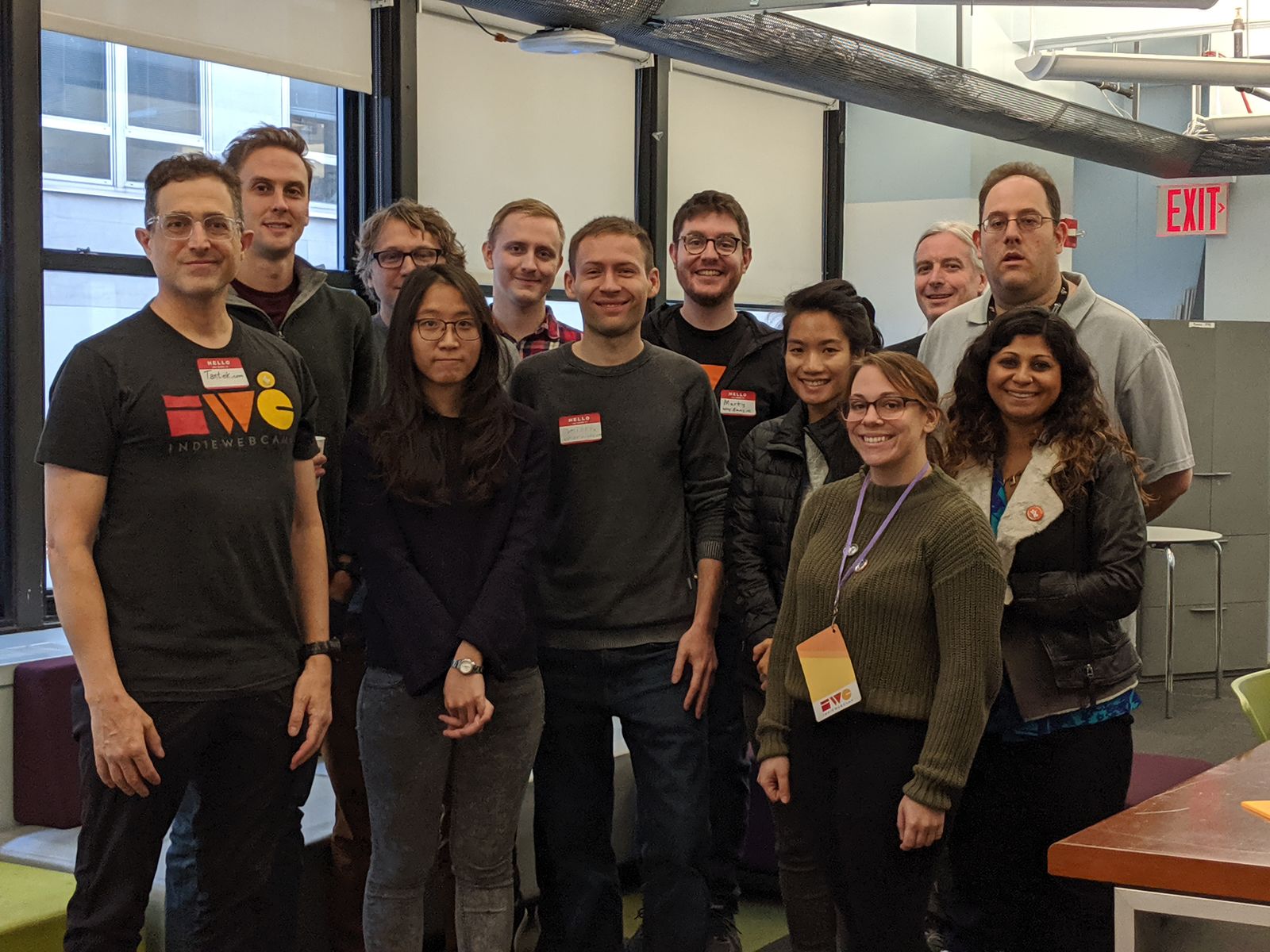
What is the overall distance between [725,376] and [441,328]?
0.83 metres

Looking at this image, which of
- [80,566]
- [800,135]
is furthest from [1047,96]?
[80,566]

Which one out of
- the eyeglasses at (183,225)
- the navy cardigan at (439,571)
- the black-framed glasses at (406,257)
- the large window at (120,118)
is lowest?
the navy cardigan at (439,571)

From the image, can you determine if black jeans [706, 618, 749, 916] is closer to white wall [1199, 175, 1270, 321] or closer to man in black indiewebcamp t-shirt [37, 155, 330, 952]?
man in black indiewebcamp t-shirt [37, 155, 330, 952]

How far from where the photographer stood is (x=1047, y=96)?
582cm

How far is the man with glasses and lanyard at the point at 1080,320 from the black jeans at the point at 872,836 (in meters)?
0.86

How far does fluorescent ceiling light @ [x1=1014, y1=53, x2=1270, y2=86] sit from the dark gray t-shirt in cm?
396

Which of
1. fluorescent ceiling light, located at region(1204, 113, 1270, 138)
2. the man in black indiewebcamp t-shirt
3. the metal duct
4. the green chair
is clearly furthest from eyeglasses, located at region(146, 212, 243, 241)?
fluorescent ceiling light, located at region(1204, 113, 1270, 138)

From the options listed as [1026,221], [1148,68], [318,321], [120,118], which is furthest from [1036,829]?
[1148,68]

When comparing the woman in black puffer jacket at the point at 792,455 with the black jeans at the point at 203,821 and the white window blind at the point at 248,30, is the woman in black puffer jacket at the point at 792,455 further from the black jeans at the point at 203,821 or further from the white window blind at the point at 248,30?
the white window blind at the point at 248,30

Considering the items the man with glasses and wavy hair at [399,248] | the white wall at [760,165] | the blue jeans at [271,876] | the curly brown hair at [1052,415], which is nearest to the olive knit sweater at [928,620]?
the curly brown hair at [1052,415]

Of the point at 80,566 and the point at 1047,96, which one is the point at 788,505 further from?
the point at 1047,96

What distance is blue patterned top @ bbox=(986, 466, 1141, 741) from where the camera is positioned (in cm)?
229

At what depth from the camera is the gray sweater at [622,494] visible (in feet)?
8.27

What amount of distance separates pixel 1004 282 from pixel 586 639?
1.15 meters
